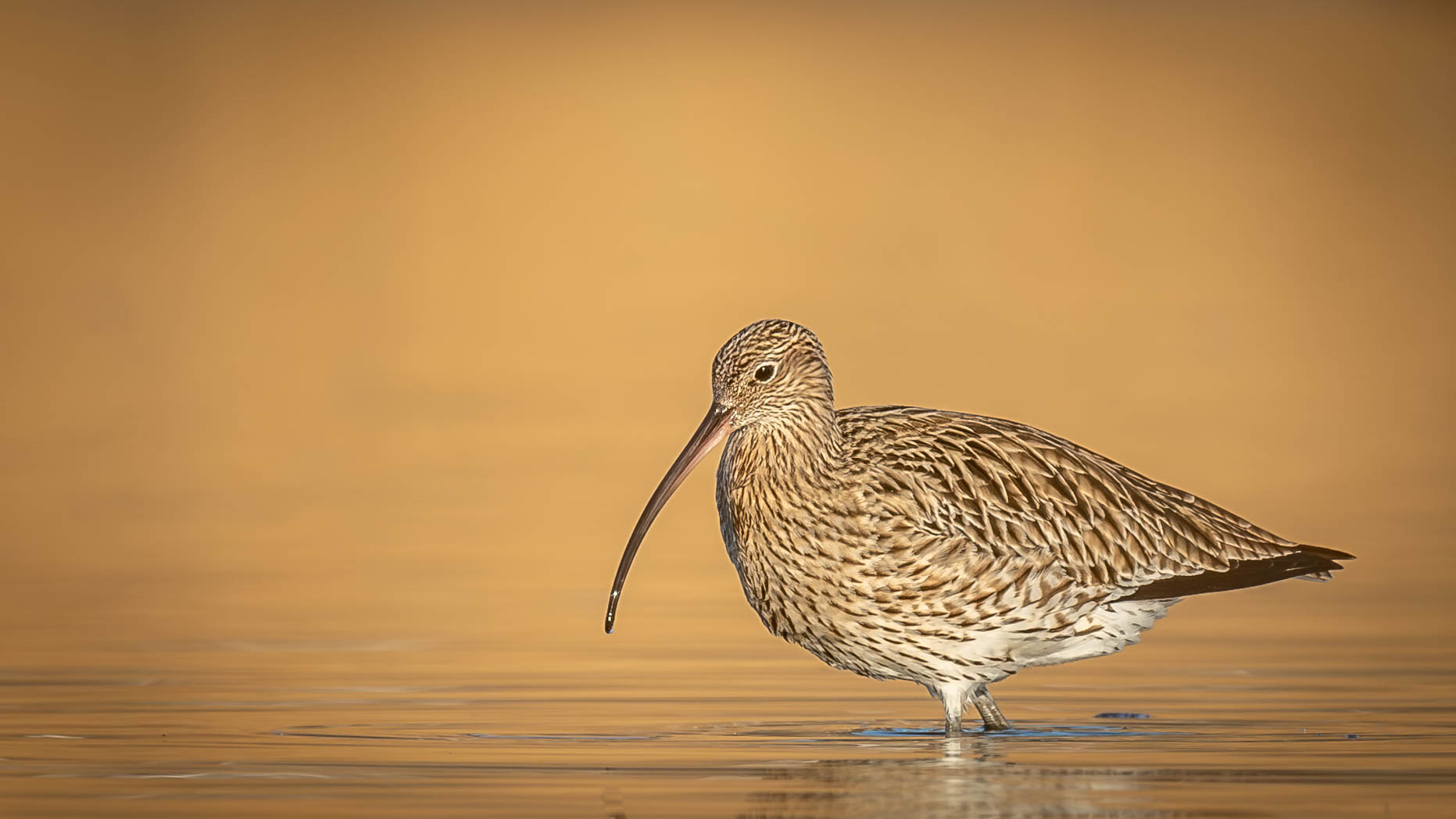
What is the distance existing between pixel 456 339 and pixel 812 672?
23344 millimetres

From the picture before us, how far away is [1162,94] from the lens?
5284 cm

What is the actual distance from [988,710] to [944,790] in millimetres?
2022

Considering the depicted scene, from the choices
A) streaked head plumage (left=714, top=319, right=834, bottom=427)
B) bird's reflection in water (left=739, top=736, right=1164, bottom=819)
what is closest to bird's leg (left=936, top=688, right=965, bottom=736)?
bird's reflection in water (left=739, top=736, right=1164, bottom=819)

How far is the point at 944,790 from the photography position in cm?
915

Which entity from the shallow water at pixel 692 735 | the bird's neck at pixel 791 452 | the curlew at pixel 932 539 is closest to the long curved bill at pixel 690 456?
the curlew at pixel 932 539

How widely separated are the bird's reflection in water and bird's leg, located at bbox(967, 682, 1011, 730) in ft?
3.22

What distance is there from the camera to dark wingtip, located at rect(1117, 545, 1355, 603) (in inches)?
460

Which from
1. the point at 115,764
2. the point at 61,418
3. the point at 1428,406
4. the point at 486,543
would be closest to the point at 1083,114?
the point at 1428,406

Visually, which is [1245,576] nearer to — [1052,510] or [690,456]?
[1052,510]

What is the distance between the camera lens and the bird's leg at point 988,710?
437 inches

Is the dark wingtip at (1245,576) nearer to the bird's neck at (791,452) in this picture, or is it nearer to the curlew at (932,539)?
the curlew at (932,539)

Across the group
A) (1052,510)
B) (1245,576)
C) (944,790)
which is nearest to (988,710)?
(1052,510)

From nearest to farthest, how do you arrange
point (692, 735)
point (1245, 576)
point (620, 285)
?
point (692, 735) < point (1245, 576) < point (620, 285)

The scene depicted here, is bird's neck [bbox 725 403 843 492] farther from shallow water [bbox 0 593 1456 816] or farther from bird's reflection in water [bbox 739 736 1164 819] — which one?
bird's reflection in water [bbox 739 736 1164 819]
